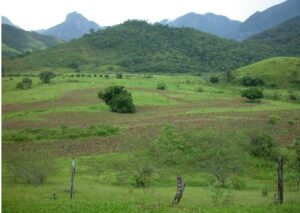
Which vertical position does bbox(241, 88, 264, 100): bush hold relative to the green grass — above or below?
above

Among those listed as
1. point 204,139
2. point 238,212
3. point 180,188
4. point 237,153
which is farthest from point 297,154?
point 238,212

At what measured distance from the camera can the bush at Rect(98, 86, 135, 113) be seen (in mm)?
68875

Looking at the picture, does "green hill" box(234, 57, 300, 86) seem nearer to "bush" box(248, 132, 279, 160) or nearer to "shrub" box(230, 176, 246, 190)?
"bush" box(248, 132, 279, 160)

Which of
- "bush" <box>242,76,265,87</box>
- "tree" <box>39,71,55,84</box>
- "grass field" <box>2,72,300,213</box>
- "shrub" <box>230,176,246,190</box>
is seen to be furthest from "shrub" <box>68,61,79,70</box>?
"shrub" <box>230,176,246,190</box>

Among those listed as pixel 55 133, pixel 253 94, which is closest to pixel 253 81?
pixel 253 94

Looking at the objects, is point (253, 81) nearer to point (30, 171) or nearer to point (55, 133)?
point (55, 133)

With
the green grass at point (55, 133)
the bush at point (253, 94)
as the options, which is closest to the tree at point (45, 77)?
the bush at point (253, 94)

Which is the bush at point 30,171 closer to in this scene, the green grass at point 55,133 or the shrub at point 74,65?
the green grass at point 55,133

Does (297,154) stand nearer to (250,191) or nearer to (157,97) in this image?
A: (250,191)

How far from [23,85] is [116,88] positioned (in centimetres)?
3568

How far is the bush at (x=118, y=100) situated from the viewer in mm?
68875

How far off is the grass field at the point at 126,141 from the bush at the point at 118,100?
1.87m

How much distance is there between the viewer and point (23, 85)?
96688 mm

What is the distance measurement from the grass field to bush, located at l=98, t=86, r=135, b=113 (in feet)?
6.14
